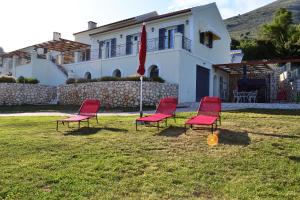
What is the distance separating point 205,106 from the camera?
→ 448 inches

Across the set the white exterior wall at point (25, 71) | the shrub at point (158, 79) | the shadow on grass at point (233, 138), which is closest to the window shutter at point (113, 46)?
the white exterior wall at point (25, 71)

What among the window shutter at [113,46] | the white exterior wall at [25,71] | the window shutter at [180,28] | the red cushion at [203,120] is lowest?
the red cushion at [203,120]

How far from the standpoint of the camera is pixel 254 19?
108812mm

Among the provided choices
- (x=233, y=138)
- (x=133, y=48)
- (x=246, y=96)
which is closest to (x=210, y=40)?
(x=133, y=48)

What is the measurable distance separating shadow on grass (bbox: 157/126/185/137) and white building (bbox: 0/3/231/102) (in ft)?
41.7

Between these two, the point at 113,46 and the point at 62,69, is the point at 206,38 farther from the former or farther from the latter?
the point at 62,69

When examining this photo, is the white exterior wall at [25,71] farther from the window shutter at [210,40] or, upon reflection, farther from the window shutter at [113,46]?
the window shutter at [210,40]

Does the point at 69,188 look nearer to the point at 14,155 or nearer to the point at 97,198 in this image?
the point at 97,198

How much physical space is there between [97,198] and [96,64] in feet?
81.1

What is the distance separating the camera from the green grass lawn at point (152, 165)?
5.65 metres

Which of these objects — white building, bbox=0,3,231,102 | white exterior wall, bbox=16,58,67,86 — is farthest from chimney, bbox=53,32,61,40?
white exterior wall, bbox=16,58,67,86

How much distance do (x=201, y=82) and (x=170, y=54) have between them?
168 inches

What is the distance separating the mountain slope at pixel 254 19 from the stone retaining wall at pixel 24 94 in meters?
71.9

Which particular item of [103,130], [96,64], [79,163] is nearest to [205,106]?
[103,130]
